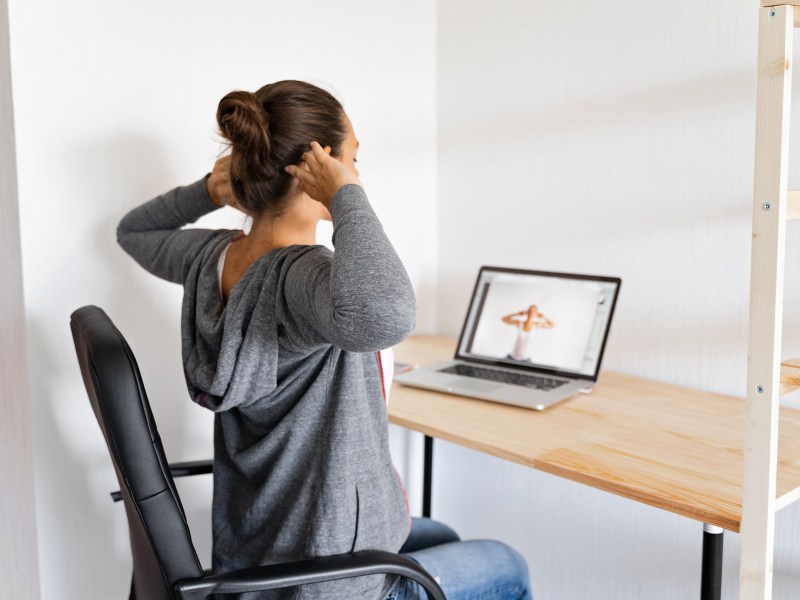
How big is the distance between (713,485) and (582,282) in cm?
66

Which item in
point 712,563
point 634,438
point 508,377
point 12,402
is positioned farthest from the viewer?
point 508,377

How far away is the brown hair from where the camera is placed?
105cm

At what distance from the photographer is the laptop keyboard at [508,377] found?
161cm

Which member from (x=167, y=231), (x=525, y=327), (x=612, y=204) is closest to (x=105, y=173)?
(x=167, y=231)

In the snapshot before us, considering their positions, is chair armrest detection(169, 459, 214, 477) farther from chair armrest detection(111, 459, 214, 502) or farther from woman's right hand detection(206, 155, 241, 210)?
woman's right hand detection(206, 155, 241, 210)

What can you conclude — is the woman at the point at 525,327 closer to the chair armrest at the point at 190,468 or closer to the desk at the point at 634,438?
the desk at the point at 634,438

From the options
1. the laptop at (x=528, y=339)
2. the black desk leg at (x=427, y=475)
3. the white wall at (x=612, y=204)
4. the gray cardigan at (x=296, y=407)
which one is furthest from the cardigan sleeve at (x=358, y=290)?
the black desk leg at (x=427, y=475)

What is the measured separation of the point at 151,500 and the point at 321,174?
44 centimetres

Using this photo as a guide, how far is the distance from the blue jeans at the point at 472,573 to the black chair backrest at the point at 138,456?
1.11 feet

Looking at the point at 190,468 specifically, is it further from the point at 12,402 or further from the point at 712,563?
the point at 712,563

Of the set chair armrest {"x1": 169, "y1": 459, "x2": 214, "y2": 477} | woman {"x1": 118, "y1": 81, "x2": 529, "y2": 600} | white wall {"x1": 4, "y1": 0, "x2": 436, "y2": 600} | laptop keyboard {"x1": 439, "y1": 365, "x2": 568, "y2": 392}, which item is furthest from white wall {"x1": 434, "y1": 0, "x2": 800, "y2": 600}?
chair armrest {"x1": 169, "y1": 459, "x2": 214, "y2": 477}

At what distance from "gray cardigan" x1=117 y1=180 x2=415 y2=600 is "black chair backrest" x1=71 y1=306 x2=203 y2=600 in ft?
0.49

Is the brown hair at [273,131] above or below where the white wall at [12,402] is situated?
above

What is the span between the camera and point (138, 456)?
35.6 inches
